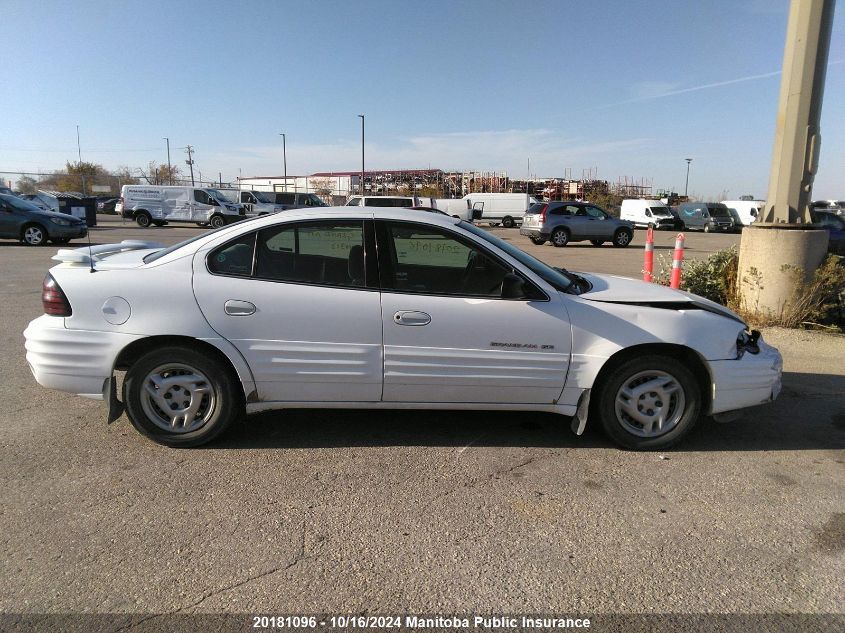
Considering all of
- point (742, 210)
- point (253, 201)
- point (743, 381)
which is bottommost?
point (743, 381)

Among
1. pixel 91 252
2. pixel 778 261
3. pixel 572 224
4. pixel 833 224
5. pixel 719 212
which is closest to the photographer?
pixel 91 252

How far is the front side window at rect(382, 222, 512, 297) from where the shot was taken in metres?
3.78

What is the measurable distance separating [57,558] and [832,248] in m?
15.6

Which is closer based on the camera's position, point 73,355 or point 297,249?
point 73,355

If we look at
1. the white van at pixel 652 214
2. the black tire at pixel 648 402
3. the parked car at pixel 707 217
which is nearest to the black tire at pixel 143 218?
the white van at pixel 652 214

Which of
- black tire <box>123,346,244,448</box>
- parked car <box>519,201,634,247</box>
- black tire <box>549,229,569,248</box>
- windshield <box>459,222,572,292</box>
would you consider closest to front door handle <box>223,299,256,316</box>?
black tire <box>123,346,244,448</box>

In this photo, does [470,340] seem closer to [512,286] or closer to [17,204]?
[512,286]

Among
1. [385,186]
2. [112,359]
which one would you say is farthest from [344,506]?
[385,186]

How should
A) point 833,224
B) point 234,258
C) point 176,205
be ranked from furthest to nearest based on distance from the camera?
point 176,205 < point 833,224 < point 234,258

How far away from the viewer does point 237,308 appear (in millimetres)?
→ 3668

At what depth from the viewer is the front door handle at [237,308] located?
367cm

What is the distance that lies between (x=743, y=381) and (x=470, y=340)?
1.80 metres

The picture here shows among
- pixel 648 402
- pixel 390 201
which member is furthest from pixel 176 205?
pixel 648 402

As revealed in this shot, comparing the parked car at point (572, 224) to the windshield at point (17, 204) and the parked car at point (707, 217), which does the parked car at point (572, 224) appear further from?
the parked car at point (707, 217)
